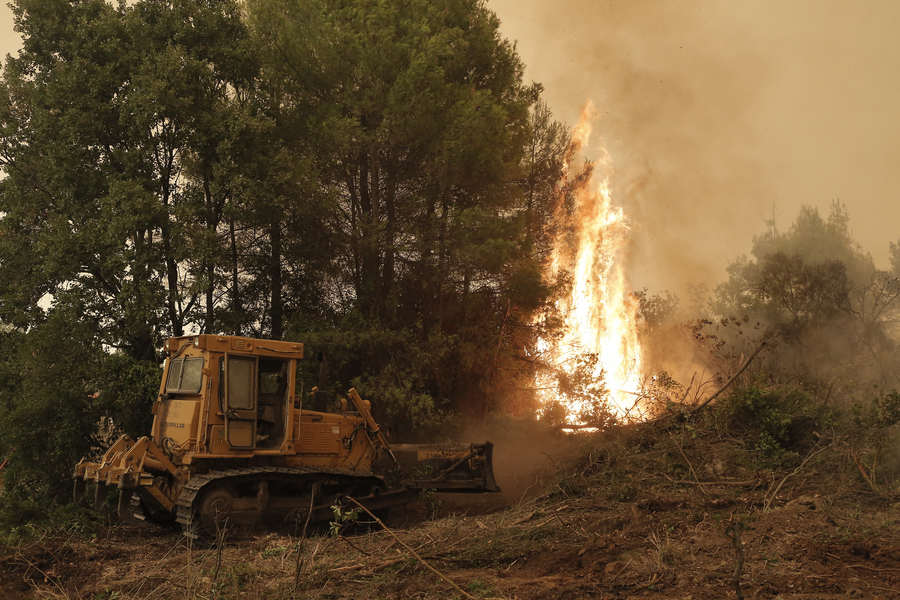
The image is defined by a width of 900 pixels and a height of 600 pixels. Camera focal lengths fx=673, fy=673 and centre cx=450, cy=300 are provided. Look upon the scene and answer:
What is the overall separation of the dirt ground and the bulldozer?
21.8 inches

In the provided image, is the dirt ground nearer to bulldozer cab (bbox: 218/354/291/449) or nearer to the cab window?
bulldozer cab (bbox: 218/354/291/449)

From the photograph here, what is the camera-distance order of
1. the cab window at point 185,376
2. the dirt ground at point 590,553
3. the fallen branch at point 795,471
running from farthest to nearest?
the cab window at point 185,376
the fallen branch at point 795,471
the dirt ground at point 590,553

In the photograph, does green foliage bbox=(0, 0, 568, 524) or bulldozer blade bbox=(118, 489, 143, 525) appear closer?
bulldozer blade bbox=(118, 489, 143, 525)

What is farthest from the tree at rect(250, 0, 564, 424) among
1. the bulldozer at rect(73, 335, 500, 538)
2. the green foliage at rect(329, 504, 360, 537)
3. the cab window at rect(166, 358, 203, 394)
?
the green foliage at rect(329, 504, 360, 537)

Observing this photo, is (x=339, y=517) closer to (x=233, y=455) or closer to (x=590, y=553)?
(x=233, y=455)

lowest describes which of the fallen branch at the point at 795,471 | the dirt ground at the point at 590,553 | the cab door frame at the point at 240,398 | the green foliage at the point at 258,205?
the dirt ground at the point at 590,553

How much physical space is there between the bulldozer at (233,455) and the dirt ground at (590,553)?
55 cm

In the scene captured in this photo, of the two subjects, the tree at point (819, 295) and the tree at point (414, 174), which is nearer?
the tree at point (414, 174)

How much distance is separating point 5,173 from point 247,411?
949 centimetres

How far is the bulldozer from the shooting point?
9.79 metres

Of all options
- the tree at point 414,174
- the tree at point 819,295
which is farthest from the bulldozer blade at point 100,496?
the tree at point 819,295

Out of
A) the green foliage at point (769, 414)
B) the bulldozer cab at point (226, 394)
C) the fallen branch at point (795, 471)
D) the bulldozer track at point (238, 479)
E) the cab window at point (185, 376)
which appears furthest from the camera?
the green foliage at point (769, 414)

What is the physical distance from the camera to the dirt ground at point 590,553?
6.21 meters

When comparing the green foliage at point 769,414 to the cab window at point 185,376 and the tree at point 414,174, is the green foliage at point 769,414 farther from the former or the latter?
the cab window at point 185,376
